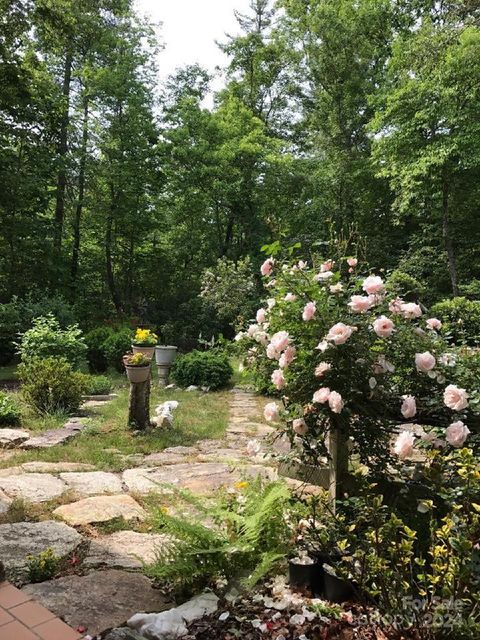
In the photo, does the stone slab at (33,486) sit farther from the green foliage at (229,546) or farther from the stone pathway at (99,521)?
the green foliage at (229,546)

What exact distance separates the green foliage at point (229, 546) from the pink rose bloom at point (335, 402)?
0.47 metres

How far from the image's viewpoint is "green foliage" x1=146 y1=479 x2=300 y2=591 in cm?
203

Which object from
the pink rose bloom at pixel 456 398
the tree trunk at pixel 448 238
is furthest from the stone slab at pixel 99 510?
the tree trunk at pixel 448 238

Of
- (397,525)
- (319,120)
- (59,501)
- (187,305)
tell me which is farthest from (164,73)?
(397,525)

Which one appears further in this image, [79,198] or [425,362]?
[79,198]

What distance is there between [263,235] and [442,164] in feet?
19.3

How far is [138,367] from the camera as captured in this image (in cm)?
511

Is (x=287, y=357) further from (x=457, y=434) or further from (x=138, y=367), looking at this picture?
(x=138, y=367)

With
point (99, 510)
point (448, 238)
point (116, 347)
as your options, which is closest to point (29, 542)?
point (99, 510)

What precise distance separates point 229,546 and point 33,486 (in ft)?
6.21

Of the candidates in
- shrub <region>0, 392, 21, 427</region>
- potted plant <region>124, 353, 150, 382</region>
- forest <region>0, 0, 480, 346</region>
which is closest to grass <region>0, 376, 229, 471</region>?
shrub <region>0, 392, 21, 427</region>

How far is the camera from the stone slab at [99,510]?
286 cm

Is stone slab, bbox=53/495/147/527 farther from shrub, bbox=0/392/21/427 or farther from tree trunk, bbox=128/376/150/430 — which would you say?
shrub, bbox=0/392/21/427

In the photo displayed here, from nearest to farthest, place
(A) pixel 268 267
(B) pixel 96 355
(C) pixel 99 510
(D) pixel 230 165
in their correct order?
(A) pixel 268 267, (C) pixel 99 510, (B) pixel 96 355, (D) pixel 230 165
